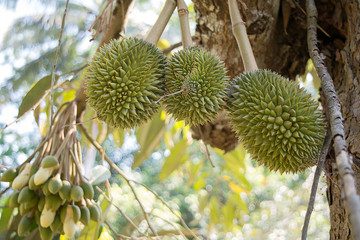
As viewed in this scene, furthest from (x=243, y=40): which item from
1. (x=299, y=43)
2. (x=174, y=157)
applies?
(x=174, y=157)

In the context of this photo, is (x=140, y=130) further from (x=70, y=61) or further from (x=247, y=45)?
(x=70, y=61)

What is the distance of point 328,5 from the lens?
119 centimetres

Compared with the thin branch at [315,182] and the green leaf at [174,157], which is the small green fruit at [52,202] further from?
the green leaf at [174,157]

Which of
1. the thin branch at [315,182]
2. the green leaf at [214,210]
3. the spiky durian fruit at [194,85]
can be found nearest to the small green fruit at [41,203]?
the spiky durian fruit at [194,85]

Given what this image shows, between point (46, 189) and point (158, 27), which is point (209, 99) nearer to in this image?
point (158, 27)

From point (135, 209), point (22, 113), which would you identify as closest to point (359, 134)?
point (22, 113)

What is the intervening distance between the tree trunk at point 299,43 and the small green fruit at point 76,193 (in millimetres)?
662

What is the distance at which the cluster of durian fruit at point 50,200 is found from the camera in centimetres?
88

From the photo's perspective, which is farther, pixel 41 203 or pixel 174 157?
pixel 174 157

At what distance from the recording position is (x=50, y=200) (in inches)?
34.9

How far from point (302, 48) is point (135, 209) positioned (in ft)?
14.5

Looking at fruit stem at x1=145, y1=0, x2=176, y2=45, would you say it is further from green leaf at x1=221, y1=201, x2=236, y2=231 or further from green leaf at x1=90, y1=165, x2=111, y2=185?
green leaf at x1=221, y1=201, x2=236, y2=231

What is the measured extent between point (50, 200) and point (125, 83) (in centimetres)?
36

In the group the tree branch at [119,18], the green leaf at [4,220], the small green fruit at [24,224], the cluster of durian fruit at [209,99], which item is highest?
the tree branch at [119,18]
